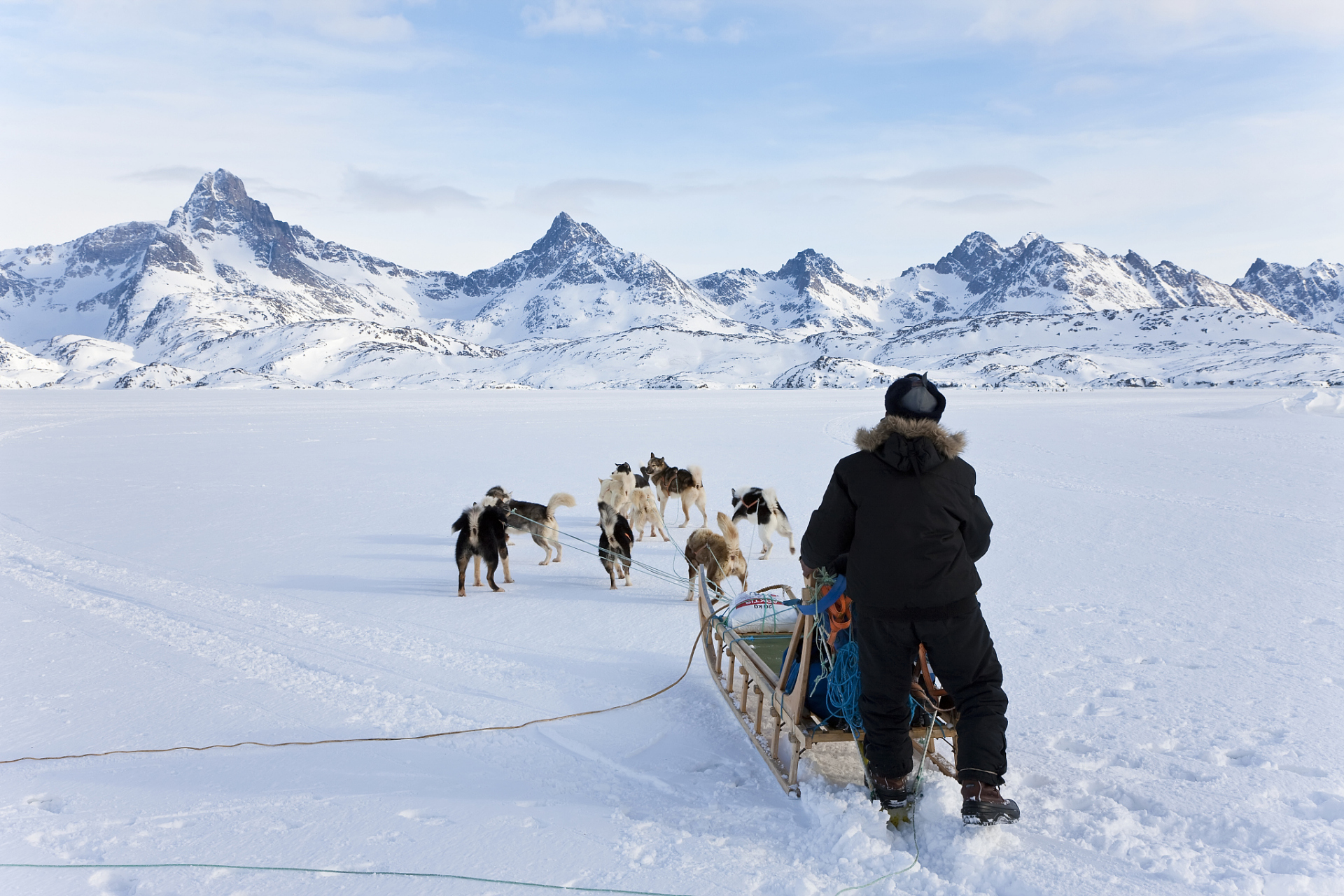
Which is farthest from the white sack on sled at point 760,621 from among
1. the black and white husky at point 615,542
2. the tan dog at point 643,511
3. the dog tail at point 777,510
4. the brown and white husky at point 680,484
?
the brown and white husky at point 680,484

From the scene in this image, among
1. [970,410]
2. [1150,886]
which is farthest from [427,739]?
[970,410]

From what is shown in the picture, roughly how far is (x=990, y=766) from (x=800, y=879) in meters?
0.88

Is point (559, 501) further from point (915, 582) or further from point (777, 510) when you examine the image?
point (915, 582)

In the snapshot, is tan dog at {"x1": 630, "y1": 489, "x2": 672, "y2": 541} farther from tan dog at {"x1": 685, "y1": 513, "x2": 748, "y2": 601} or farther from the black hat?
the black hat

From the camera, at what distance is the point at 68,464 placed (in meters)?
17.1

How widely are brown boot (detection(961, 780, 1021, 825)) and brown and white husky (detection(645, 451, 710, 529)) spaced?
7281mm

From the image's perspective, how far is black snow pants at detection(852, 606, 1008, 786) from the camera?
10.4 ft

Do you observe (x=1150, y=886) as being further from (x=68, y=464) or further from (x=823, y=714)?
(x=68, y=464)

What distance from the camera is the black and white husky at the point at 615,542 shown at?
7551mm

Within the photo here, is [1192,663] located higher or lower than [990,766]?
lower

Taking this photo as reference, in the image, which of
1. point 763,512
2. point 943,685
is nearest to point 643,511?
point 763,512

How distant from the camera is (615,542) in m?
7.59

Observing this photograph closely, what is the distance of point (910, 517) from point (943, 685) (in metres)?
0.75

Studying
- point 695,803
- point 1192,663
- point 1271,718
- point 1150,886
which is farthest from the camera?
point 1192,663
